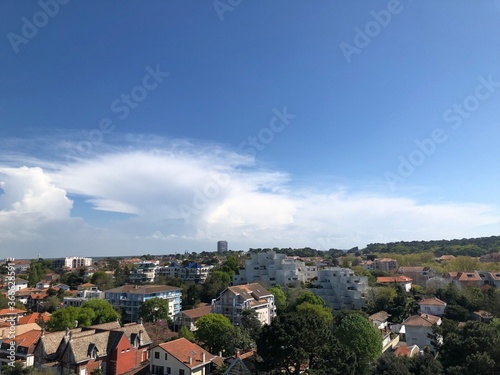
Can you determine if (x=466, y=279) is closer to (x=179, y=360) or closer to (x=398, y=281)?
(x=398, y=281)

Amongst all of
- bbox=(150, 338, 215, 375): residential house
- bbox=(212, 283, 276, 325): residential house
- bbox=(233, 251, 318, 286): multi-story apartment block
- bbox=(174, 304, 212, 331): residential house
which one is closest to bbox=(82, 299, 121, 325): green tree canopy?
bbox=(174, 304, 212, 331): residential house

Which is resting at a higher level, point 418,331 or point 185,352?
point 185,352

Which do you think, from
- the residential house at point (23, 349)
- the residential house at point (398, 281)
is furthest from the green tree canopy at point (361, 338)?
the residential house at point (398, 281)

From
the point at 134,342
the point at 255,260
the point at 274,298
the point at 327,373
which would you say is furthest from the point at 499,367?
the point at 255,260

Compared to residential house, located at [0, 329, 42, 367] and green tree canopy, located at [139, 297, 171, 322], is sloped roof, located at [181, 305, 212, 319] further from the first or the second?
residential house, located at [0, 329, 42, 367]

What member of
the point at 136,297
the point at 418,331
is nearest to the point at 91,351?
the point at 136,297

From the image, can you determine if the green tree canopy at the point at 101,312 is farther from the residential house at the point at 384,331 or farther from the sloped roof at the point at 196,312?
the residential house at the point at 384,331

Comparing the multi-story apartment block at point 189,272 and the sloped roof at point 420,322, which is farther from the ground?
the multi-story apartment block at point 189,272

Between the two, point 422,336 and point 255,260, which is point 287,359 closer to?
point 422,336
